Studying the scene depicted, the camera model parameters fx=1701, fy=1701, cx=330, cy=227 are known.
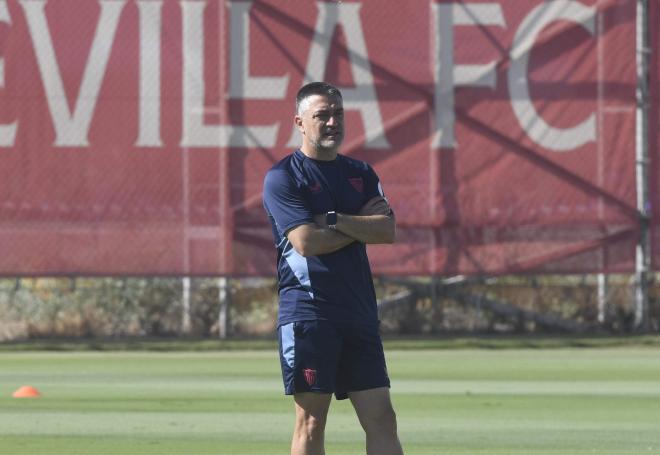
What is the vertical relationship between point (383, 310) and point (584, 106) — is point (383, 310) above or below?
below

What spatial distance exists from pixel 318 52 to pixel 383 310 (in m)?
2.94

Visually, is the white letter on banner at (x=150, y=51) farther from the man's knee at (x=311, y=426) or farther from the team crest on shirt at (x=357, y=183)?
the man's knee at (x=311, y=426)

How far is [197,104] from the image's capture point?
18188 millimetres

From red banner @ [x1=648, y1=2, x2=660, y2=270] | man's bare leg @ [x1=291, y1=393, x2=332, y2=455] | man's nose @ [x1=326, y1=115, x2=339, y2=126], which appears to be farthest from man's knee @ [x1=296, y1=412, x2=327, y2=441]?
red banner @ [x1=648, y1=2, x2=660, y2=270]

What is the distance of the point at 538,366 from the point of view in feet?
51.3

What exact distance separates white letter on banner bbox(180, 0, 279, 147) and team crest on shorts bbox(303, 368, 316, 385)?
11.5m

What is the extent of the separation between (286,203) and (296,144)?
11279 mm

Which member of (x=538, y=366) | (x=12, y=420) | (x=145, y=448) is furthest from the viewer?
(x=538, y=366)

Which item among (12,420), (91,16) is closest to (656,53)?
(91,16)

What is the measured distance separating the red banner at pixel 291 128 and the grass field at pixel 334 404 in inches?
50.0

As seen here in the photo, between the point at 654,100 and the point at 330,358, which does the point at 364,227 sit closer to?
the point at 330,358

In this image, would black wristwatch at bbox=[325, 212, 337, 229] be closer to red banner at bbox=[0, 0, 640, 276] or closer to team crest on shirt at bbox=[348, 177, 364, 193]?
team crest on shirt at bbox=[348, 177, 364, 193]

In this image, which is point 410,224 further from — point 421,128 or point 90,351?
point 90,351

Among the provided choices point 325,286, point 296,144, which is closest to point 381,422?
point 325,286
